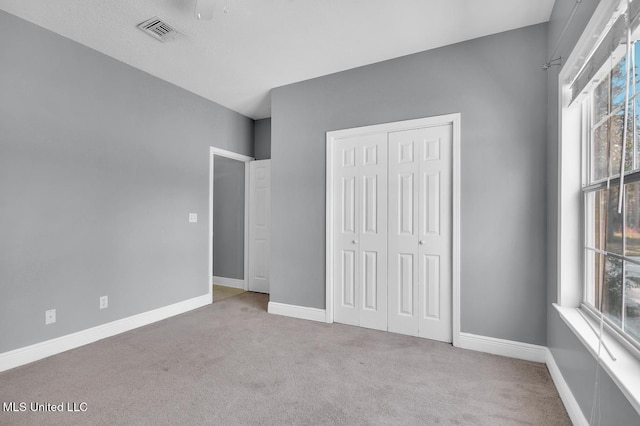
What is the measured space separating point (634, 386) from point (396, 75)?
2889mm

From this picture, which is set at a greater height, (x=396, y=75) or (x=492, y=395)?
(x=396, y=75)

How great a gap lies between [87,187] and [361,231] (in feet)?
8.89

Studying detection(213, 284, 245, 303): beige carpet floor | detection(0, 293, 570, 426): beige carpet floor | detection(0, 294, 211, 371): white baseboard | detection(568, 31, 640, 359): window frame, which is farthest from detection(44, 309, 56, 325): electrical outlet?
detection(568, 31, 640, 359): window frame

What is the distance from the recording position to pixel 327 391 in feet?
6.84

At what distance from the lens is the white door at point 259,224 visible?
16.0ft

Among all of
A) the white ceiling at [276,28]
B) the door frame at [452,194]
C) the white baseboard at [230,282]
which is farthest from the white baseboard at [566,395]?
the white baseboard at [230,282]

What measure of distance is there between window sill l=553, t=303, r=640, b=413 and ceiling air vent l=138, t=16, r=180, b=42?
3.54 meters

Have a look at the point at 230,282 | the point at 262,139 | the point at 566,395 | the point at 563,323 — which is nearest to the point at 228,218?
the point at 230,282

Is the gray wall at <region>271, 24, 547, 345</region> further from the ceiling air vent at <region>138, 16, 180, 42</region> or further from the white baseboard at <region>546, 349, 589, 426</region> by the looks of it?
the ceiling air vent at <region>138, 16, 180, 42</region>

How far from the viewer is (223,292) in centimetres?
486

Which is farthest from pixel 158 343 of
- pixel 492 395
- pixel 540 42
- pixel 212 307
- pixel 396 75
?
pixel 540 42

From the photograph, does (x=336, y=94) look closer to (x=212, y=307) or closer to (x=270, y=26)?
(x=270, y=26)

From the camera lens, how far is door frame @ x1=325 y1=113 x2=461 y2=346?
110 inches

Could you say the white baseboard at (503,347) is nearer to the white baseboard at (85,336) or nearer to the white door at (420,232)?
the white door at (420,232)
